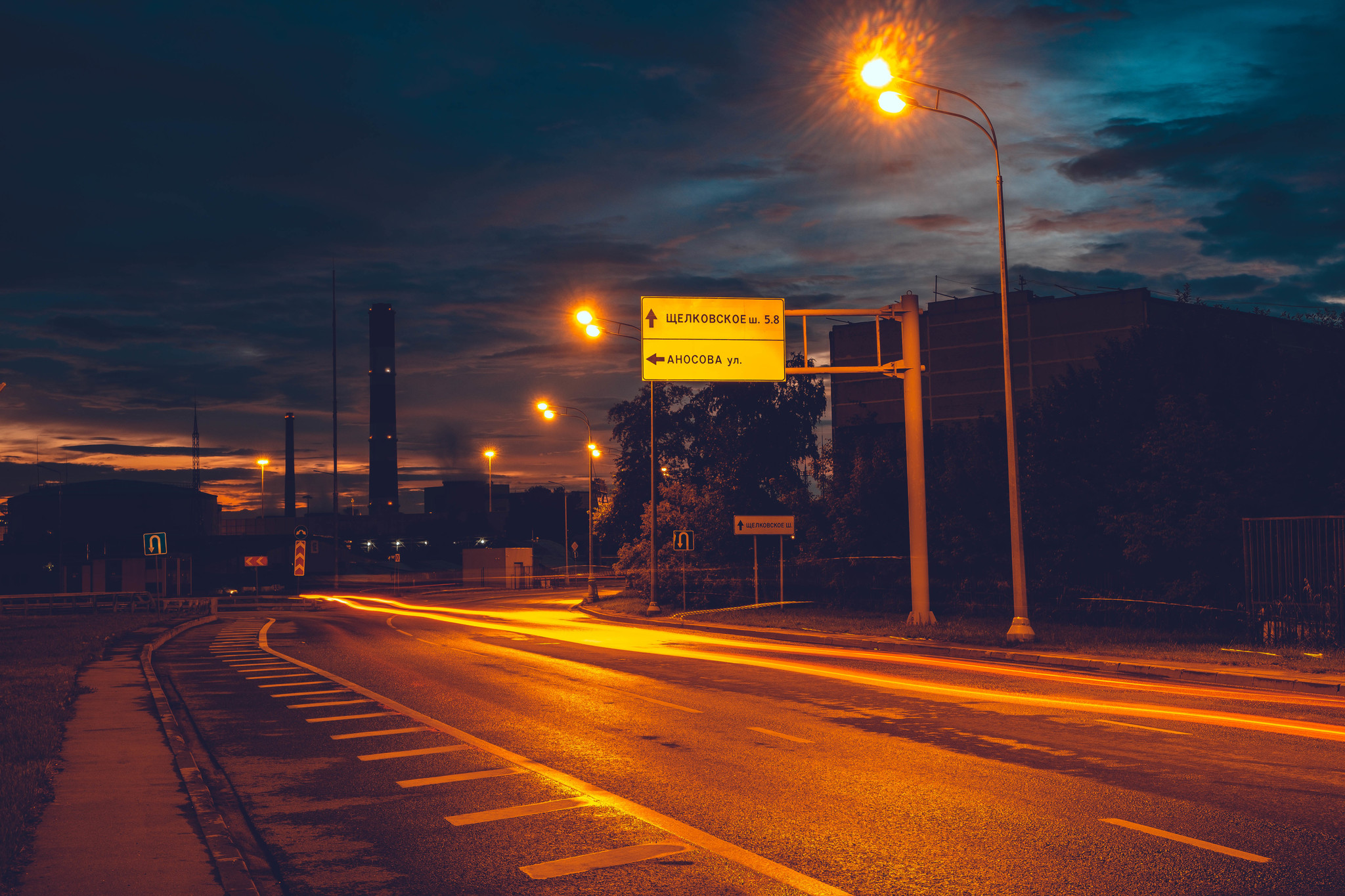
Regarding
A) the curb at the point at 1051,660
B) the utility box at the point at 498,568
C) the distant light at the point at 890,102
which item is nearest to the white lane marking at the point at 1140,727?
the curb at the point at 1051,660

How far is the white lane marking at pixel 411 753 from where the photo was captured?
9.76 meters

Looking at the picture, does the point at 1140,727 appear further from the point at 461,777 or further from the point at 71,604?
the point at 71,604

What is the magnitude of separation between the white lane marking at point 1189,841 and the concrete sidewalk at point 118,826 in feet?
18.8

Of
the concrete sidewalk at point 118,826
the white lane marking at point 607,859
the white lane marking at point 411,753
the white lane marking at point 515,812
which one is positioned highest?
the concrete sidewalk at point 118,826

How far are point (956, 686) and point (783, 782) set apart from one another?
7046 mm

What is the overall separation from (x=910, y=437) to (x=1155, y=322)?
9.54 meters

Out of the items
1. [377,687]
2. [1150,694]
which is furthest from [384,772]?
[1150,694]

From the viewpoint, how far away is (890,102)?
711 inches

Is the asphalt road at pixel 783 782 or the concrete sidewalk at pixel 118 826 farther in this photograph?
the asphalt road at pixel 783 782

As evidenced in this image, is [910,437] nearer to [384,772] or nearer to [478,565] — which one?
[384,772]

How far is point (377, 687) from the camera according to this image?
15.3 meters

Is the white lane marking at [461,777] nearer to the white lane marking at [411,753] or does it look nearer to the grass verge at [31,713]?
the white lane marking at [411,753]

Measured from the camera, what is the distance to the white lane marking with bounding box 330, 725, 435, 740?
1096 centimetres

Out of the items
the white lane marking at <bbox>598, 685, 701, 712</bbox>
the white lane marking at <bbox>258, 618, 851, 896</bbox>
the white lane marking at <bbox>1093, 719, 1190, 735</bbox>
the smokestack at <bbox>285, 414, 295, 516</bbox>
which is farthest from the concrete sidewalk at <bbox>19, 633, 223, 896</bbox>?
the smokestack at <bbox>285, 414, 295, 516</bbox>
